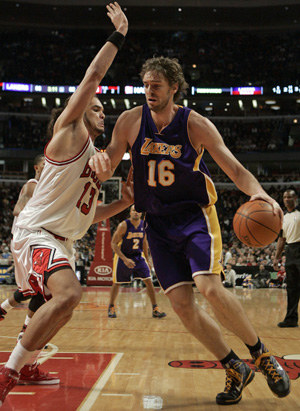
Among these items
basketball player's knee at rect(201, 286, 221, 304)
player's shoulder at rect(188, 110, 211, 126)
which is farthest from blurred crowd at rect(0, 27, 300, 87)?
basketball player's knee at rect(201, 286, 221, 304)

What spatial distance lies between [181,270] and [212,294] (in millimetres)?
394

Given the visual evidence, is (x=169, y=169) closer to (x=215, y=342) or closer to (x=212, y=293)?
(x=212, y=293)

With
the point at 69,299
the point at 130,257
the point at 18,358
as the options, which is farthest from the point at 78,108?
the point at 130,257

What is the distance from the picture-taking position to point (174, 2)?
1276 inches

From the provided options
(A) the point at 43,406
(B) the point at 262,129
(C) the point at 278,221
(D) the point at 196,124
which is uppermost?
(B) the point at 262,129

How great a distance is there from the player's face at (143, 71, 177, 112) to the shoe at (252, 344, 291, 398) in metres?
1.93

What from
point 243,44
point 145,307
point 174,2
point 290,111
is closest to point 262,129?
point 290,111

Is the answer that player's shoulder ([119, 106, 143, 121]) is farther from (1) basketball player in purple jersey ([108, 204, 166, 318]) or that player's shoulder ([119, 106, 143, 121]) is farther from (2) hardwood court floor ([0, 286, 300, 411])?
(1) basketball player in purple jersey ([108, 204, 166, 318])

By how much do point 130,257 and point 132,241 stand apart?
1.13ft

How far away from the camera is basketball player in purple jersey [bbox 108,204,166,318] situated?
9.15m

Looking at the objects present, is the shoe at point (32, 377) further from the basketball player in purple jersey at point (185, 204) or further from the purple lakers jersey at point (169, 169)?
the purple lakers jersey at point (169, 169)

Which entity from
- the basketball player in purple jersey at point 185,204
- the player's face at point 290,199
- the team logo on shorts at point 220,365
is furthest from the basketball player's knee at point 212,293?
the player's face at point 290,199

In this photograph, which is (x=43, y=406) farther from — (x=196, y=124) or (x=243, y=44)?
(x=243, y=44)

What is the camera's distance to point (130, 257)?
963cm
